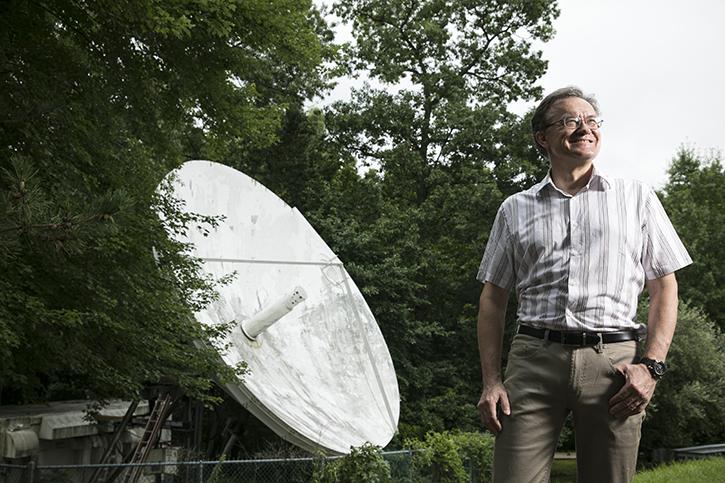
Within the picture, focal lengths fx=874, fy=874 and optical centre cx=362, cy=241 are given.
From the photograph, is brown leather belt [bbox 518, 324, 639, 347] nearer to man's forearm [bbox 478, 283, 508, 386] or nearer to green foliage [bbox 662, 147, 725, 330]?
man's forearm [bbox 478, 283, 508, 386]

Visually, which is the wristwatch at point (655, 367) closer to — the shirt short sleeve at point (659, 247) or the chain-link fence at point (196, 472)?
the shirt short sleeve at point (659, 247)

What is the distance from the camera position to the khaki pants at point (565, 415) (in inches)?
99.0

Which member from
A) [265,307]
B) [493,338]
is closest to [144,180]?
[265,307]

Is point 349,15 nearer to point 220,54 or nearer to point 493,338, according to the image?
point 220,54

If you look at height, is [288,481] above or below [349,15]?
below

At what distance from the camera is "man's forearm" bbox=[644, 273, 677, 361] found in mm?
2543

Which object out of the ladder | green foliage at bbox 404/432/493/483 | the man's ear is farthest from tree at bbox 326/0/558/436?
the man's ear

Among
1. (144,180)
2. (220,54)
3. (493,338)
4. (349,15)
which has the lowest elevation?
(493,338)

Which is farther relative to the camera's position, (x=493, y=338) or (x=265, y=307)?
(x=265, y=307)

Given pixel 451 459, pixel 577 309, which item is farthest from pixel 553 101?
pixel 451 459

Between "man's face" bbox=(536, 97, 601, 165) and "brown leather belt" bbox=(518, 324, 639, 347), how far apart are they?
55cm

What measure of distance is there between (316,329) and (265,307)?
0.89 metres

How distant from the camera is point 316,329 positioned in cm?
1262

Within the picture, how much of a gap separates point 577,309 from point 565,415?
1.03ft
